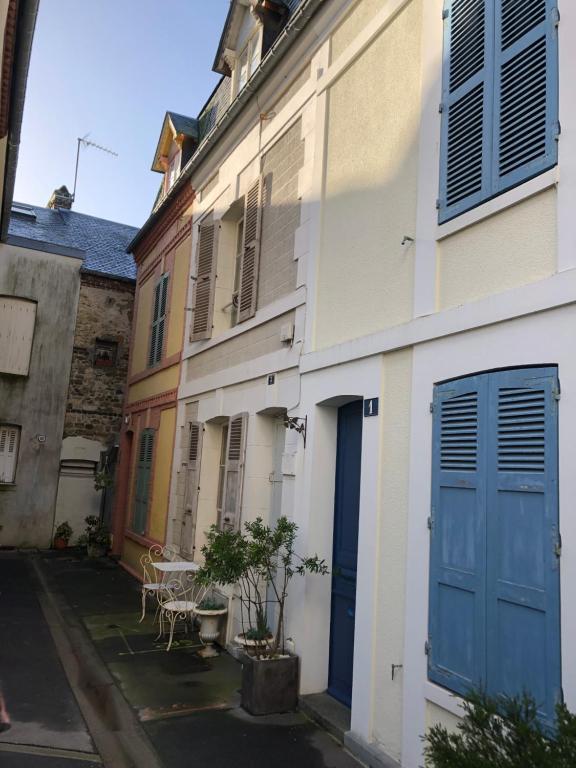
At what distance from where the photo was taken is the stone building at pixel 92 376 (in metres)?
14.1

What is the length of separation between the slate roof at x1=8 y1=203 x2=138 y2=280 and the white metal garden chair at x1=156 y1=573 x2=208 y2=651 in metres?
9.19

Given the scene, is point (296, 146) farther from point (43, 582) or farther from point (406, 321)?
point (43, 582)

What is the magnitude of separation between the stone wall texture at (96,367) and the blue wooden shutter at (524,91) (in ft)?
40.4

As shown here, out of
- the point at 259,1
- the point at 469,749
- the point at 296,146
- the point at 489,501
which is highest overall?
the point at 259,1

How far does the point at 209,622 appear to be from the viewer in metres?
6.82

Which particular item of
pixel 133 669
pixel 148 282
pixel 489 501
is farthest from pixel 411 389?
pixel 148 282

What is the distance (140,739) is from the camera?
4.61 meters

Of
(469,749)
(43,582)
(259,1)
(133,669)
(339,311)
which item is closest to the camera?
(469,749)

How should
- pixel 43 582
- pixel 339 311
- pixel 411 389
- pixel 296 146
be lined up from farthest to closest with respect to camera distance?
pixel 43 582, pixel 296 146, pixel 339 311, pixel 411 389

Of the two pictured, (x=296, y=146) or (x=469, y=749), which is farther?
(x=296, y=146)

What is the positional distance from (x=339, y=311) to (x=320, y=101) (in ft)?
7.74

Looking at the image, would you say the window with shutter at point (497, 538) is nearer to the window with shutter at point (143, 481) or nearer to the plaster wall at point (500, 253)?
the plaster wall at point (500, 253)

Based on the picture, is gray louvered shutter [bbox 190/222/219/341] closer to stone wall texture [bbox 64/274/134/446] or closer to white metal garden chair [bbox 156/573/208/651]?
white metal garden chair [bbox 156/573/208/651]

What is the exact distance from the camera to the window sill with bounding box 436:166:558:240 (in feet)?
11.3
